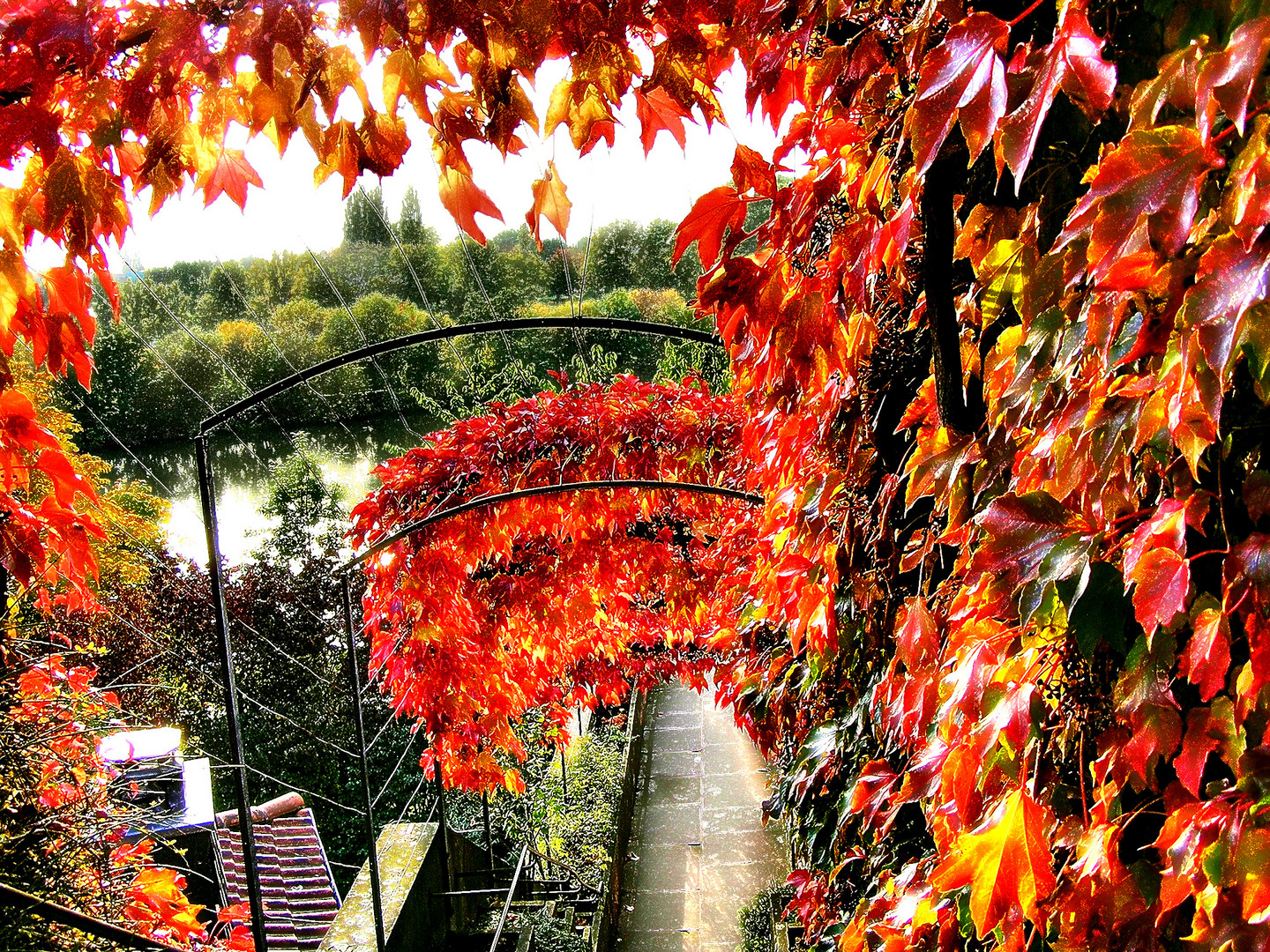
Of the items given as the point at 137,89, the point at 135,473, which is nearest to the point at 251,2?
the point at 137,89

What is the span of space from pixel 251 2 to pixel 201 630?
40.7ft

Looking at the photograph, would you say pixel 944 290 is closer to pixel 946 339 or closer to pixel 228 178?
pixel 946 339

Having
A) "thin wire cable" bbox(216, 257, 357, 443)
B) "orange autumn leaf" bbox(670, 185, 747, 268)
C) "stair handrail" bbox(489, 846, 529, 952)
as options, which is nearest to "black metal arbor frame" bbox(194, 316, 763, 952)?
"thin wire cable" bbox(216, 257, 357, 443)

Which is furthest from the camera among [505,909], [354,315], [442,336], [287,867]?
[354,315]

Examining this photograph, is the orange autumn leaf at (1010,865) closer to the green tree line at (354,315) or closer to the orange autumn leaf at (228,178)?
the orange autumn leaf at (228,178)

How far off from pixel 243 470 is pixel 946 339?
16.4m

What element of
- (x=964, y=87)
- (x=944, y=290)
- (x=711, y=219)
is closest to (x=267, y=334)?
(x=711, y=219)

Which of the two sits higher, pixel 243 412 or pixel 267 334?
pixel 267 334

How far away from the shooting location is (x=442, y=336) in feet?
8.89

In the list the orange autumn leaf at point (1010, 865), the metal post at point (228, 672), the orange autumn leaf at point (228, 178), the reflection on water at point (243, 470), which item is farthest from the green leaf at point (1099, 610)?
the reflection on water at point (243, 470)

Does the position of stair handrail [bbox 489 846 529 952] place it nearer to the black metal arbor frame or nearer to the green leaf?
the black metal arbor frame

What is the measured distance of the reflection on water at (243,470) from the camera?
14.5 metres

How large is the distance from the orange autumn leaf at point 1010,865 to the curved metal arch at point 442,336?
6.53 ft

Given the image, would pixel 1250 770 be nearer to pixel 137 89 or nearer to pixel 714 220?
pixel 714 220
